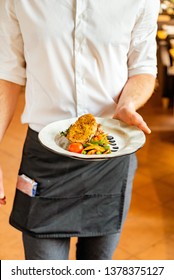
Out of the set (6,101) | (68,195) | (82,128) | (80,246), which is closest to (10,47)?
(6,101)

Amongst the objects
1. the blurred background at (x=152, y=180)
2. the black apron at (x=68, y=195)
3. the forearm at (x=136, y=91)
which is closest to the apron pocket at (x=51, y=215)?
the black apron at (x=68, y=195)

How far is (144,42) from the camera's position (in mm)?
1402

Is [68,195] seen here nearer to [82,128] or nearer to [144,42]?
[82,128]

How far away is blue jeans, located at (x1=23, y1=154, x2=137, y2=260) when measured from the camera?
4.65 feet

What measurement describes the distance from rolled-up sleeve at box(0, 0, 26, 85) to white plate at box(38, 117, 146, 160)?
177mm

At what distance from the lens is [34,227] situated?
1.40 m

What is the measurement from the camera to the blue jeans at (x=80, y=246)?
142cm

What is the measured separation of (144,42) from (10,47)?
37cm

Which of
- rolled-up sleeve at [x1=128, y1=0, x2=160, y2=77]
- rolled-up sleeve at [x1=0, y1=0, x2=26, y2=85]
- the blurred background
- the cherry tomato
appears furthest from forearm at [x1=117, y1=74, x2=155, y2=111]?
the blurred background

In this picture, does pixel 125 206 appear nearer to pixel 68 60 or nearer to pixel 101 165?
pixel 101 165

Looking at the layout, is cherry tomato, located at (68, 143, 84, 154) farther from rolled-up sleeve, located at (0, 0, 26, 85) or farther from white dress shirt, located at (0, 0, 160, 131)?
rolled-up sleeve, located at (0, 0, 26, 85)

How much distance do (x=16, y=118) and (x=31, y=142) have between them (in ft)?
9.95

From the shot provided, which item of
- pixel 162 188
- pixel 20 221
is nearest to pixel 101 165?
pixel 20 221

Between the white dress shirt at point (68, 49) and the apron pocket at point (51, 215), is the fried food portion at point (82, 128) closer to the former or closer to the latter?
the white dress shirt at point (68, 49)
